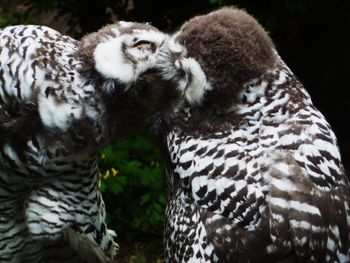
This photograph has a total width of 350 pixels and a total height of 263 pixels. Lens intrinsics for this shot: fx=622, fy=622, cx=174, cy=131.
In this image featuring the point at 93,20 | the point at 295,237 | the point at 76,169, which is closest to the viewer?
the point at 295,237

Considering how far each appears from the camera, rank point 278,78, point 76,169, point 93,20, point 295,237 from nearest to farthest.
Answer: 1. point 295,237
2. point 278,78
3. point 76,169
4. point 93,20

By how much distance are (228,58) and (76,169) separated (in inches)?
23.9

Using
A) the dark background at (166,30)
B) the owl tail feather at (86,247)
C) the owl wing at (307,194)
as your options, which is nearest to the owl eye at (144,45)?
the owl wing at (307,194)

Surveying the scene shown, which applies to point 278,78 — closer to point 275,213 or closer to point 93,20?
point 275,213

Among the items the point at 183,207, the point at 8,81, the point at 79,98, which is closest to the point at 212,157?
the point at 183,207

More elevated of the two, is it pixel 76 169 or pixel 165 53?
pixel 165 53

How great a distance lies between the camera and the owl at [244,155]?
1.64 metres

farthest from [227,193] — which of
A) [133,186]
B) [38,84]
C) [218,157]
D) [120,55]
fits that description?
[133,186]

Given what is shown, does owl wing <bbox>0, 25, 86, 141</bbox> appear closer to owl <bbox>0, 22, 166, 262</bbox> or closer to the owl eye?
owl <bbox>0, 22, 166, 262</bbox>

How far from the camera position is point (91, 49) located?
1825mm

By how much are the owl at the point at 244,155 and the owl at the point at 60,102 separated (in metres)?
0.10

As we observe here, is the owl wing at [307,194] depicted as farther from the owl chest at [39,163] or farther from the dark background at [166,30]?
the dark background at [166,30]

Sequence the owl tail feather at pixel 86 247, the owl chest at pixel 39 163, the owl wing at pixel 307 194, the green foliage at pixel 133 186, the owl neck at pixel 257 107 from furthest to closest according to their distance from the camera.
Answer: the green foliage at pixel 133 186, the owl tail feather at pixel 86 247, the owl chest at pixel 39 163, the owl neck at pixel 257 107, the owl wing at pixel 307 194

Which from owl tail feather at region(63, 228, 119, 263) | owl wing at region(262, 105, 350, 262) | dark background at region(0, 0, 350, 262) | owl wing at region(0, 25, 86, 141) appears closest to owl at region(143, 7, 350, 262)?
owl wing at region(262, 105, 350, 262)
